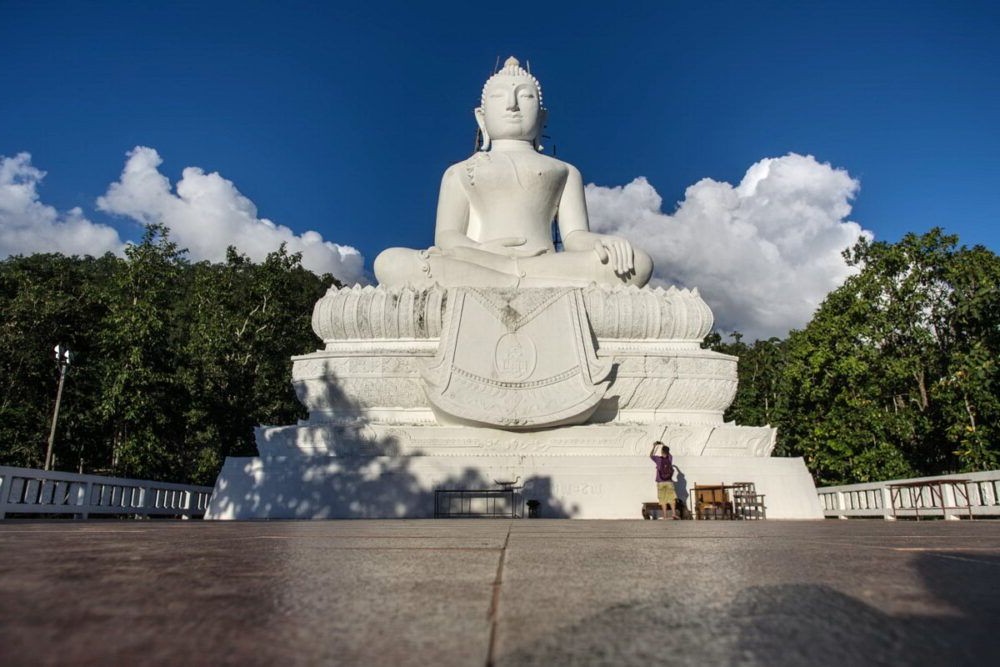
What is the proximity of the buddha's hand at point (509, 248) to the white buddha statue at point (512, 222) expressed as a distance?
2cm

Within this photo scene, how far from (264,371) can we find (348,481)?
43.1 feet

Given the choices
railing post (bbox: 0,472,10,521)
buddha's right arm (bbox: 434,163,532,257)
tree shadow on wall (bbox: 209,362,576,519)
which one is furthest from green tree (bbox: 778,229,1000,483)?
railing post (bbox: 0,472,10,521)

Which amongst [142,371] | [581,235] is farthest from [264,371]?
[581,235]

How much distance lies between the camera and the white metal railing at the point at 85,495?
32.9 feet

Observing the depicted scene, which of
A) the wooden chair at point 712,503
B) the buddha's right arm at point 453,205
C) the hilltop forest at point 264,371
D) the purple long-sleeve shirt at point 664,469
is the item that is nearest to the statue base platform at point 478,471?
the wooden chair at point 712,503

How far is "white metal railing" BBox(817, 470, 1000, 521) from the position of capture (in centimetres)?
1134

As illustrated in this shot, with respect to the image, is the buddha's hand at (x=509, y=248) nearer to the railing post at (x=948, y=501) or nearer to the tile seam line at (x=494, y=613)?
the railing post at (x=948, y=501)

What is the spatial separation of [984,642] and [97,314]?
79.2 feet

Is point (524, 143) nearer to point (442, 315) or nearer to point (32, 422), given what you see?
point (442, 315)

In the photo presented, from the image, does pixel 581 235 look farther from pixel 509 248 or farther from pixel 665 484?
pixel 665 484

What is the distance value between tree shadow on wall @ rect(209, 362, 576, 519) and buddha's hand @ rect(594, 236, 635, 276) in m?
4.62

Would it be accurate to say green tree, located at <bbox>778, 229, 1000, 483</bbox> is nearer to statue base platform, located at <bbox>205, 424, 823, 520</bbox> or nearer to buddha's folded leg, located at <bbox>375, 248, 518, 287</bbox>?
statue base platform, located at <bbox>205, 424, 823, 520</bbox>

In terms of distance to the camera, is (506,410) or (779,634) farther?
(506,410)

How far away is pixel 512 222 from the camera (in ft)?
51.6
